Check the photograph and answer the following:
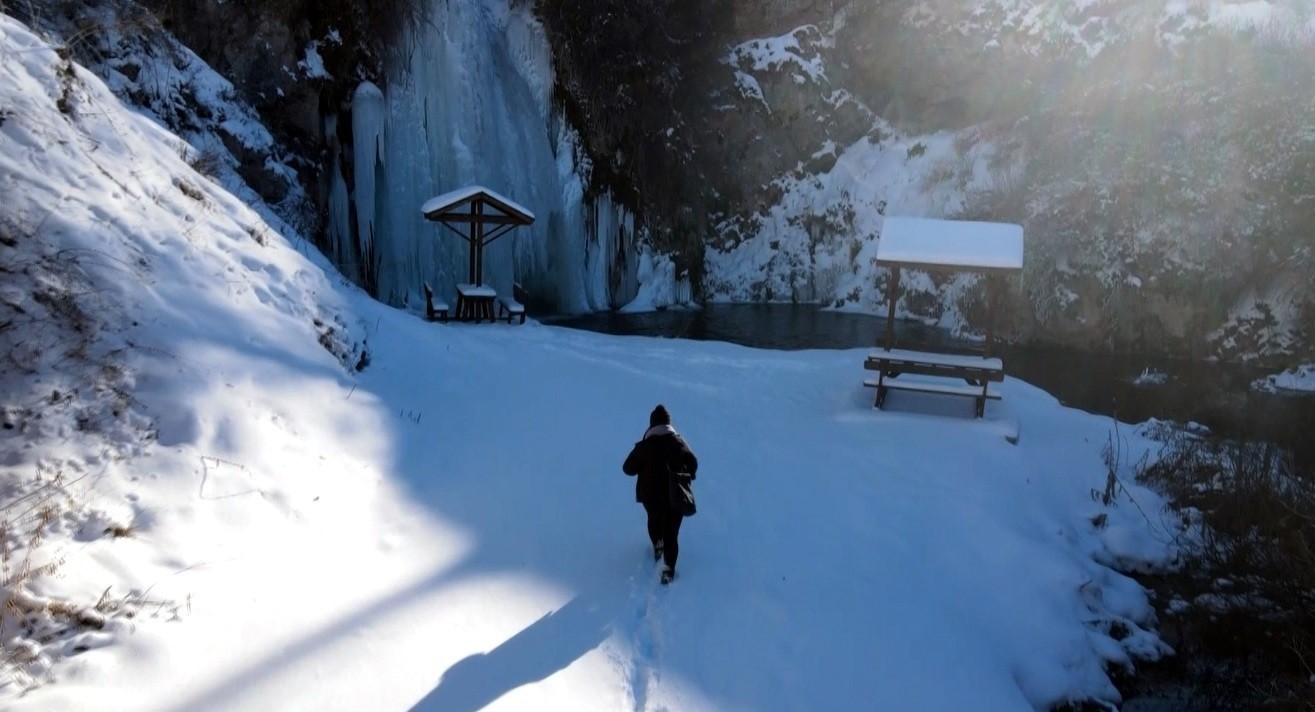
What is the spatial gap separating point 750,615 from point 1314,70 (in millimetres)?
24114

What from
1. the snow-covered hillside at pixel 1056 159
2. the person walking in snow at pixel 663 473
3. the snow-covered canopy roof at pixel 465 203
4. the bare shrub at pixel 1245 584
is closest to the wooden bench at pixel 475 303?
the snow-covered canopy roof at pixel 465 203

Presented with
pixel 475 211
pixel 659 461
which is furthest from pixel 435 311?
pixel 659 461

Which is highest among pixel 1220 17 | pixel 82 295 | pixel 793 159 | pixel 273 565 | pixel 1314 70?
pixel 1220 17

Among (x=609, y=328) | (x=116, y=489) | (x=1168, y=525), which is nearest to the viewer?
(x=116, y=489)

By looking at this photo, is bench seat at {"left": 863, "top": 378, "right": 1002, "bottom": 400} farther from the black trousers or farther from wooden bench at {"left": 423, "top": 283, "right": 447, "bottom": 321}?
wooden bench at {"left": 423, "top": 283, "right": 447, "bottom": 321}

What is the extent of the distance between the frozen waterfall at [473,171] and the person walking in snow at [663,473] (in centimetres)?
1309

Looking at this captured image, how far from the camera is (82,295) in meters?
5.31

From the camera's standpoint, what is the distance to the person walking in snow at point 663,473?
228 inches

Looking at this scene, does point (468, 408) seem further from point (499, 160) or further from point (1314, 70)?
point (1314, 70)

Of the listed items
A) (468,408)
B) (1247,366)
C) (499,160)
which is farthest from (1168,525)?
(499,160)

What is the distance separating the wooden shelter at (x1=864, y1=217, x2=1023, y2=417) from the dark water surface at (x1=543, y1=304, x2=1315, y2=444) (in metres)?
0.61

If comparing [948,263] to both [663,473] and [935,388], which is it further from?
[663,473]

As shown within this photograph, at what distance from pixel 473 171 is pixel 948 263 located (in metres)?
12.8

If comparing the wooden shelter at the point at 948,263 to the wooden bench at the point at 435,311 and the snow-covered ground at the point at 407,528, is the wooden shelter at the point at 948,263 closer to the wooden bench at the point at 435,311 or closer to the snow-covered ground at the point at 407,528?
the snow-covered ground at the point at 407,528
